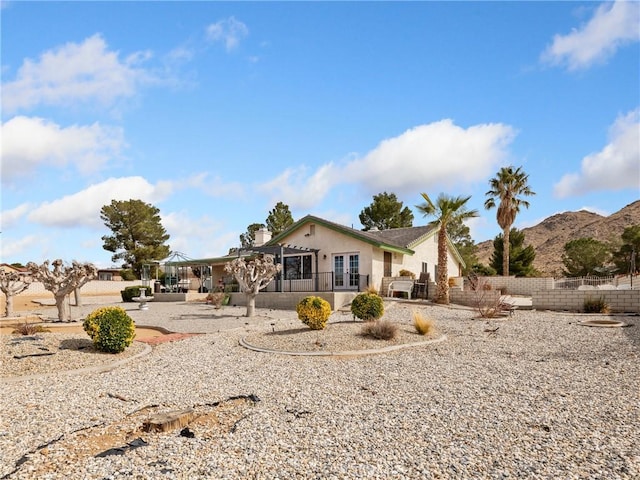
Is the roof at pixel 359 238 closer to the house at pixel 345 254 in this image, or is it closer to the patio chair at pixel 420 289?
the house at pixel 345 254

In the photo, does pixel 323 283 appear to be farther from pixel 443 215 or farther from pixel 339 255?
pixel 443 215

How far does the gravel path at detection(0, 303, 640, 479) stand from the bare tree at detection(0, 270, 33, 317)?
37.3 feet

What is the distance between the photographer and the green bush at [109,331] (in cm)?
928

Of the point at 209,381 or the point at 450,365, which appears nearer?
the point at 209,381

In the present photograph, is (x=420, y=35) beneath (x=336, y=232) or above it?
above

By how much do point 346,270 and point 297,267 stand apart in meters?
3.60

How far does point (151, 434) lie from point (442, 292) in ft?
58.7

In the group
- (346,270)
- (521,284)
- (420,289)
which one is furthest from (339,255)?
(521,284)

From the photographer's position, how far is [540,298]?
18906mm

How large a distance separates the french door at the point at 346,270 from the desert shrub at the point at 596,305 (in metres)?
10.9

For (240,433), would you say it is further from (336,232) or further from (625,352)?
(336,232)

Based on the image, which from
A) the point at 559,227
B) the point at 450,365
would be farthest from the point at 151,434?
the point at 559,227

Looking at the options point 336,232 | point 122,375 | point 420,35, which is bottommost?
point 122,375

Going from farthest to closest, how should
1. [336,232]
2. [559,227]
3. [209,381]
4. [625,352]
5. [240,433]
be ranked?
[559,227]
[336,232]
[625,352]
[209,381]
[240,433]
